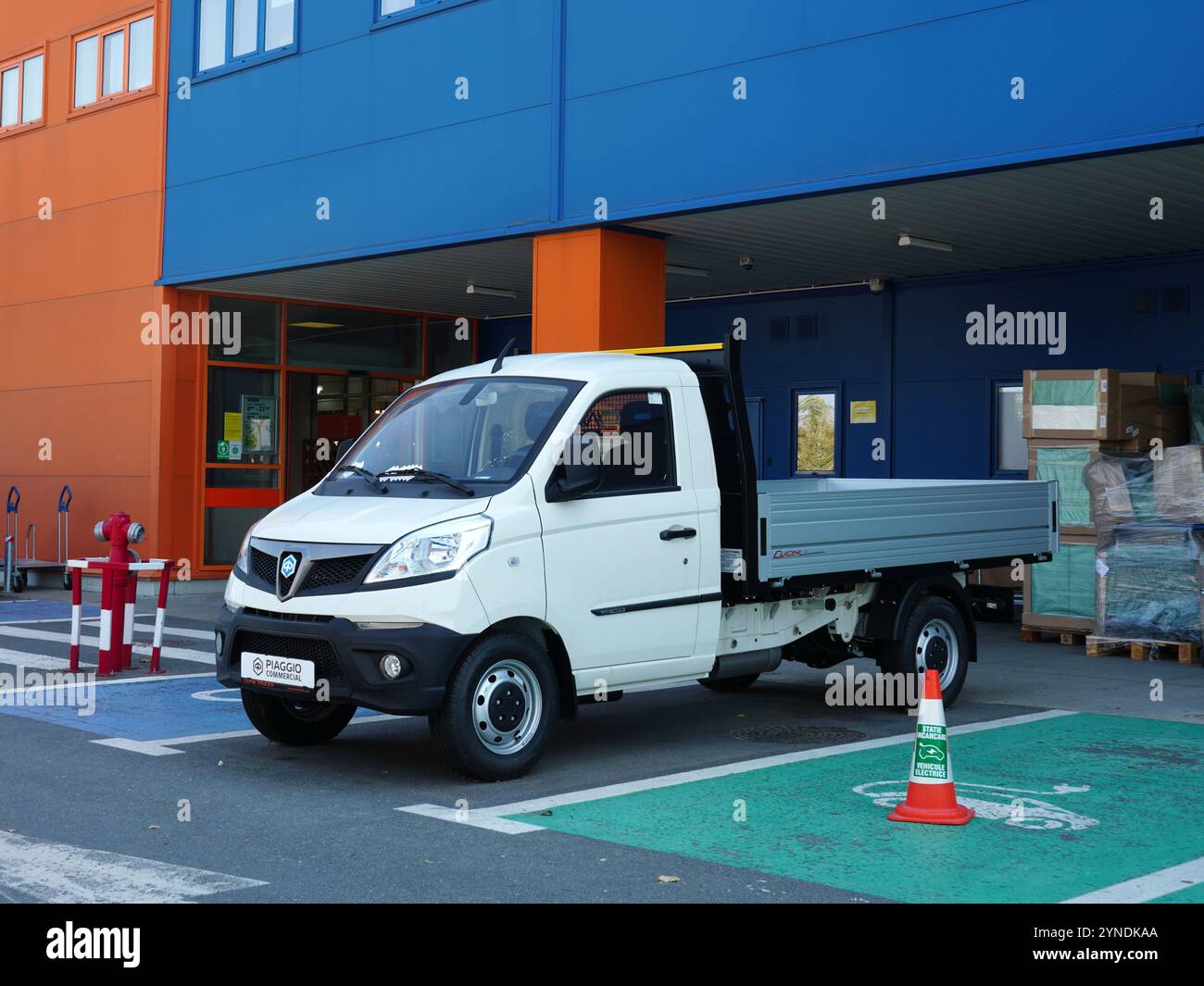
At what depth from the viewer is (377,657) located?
7.12 metres

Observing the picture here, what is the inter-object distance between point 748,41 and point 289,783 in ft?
27.2

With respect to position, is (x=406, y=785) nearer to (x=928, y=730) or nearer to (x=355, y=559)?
(x=355, y=559)

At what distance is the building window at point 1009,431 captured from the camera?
17.0m

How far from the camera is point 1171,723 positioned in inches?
379

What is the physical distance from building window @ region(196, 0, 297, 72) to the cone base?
1428 centimetres

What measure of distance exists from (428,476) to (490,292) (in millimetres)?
12234

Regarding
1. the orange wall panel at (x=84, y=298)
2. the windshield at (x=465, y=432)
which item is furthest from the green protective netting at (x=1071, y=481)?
the orange wall panel at (x=84, y=298)

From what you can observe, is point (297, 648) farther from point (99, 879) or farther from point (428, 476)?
point (99, 879)

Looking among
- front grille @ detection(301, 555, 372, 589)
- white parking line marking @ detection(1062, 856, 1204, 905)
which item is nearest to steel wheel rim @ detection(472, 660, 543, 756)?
front grille @ detection(301, 555, 372, 589)

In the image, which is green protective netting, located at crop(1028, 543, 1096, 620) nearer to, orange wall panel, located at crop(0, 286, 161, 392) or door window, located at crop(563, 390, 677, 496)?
door window, located at crop(563, 390, 677, 496)

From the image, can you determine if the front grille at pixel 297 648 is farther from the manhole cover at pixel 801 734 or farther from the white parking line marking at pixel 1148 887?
the white parking line marking at pixel 1148 887

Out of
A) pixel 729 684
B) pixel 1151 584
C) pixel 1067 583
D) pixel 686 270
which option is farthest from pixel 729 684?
pixel 686 270

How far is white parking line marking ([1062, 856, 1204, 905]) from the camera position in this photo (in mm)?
5363
